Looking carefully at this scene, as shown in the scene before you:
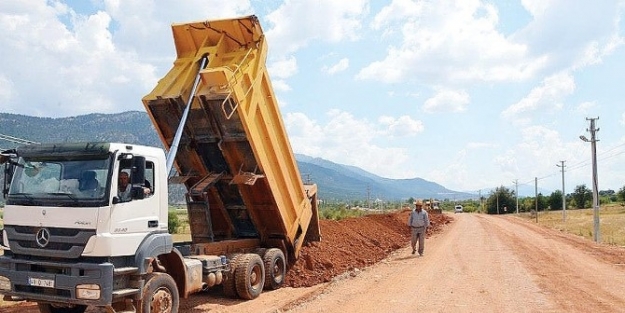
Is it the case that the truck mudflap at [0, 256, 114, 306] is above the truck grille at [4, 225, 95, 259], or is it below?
below

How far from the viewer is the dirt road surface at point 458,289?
957 cm

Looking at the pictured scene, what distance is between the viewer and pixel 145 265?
25.3ft

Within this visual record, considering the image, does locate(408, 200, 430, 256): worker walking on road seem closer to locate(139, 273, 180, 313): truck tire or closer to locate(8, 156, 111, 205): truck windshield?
locate(139, 273, 180, 313): truck tire

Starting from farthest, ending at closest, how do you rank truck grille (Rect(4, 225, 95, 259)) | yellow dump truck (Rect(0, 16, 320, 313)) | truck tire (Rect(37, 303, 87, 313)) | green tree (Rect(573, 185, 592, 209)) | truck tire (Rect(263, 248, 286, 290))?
green tree (Rect(573, 185, 592, 209)), truck tire (Rect(263, 248, 286, 290)), truck tire (Rect(37, 303, 87, 313)), yellow dump truck (Rect(0, 16, 320, 313)), truck grille (Rect(4, 225, 95, 259))

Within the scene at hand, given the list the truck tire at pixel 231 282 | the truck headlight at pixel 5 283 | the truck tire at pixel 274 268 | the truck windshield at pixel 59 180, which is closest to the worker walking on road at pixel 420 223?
the truck tire at pixel 274 268

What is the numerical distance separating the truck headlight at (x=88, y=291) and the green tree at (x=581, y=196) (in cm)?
9775

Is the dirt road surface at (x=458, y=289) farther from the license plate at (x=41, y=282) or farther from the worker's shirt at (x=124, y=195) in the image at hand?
the worker's shirt at (x=124, y=195)

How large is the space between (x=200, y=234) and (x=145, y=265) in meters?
3.72

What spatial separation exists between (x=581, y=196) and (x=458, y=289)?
93.3 m

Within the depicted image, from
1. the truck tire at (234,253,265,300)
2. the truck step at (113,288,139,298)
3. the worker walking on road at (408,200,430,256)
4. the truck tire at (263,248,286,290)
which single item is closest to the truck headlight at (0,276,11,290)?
the truck step at (113,288,139,298)

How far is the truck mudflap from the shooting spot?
711 cm

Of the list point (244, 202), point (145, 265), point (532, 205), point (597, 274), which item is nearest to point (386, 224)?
point (597, 274)

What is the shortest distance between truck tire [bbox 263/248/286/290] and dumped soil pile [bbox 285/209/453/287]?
476 mm

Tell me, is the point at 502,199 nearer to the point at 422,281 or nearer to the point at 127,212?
the point at 422,281
